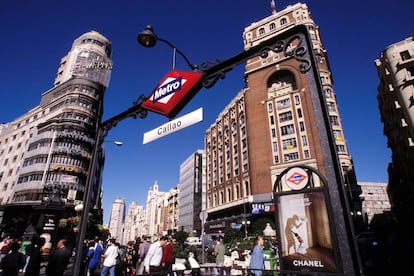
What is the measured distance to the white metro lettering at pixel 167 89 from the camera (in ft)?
15.4

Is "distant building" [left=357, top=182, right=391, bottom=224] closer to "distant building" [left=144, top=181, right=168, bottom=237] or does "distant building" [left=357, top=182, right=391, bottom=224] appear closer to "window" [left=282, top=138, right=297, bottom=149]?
"window" [left=282, top=138, right=297, bottom=149]

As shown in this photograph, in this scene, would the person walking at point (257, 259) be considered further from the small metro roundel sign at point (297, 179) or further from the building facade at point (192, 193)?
the building facade at point (192, 193)

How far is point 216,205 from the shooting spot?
5453cm

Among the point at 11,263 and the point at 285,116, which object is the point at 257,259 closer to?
the point at 11,263

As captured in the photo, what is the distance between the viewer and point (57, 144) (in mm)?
40219

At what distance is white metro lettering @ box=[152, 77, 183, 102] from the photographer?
15.4 feet

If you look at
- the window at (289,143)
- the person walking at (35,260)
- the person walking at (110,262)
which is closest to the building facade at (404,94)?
the window at (289,143)

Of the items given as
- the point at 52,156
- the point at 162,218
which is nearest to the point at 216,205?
the point at 52,156

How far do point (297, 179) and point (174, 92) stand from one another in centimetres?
400

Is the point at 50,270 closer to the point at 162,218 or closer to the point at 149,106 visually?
the point at 149,106

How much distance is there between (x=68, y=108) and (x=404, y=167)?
2204 inches

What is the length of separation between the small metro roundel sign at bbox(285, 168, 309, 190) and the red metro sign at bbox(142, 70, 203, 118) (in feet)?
11.8

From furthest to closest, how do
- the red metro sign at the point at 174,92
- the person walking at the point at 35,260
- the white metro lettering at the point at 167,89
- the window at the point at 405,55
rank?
the window at the point at 405,55 → the person walking at the point at 35,260 → the white metro lettering at the point at 167,89 → the red metro sign at the point at 174,92

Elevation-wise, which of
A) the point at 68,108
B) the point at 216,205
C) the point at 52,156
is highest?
the point at 68,108
